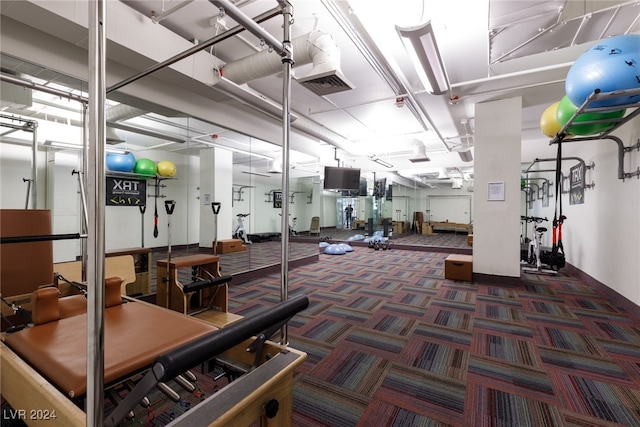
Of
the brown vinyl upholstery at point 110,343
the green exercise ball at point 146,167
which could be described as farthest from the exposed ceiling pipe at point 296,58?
the brown vinyl upholstery at point 110,343

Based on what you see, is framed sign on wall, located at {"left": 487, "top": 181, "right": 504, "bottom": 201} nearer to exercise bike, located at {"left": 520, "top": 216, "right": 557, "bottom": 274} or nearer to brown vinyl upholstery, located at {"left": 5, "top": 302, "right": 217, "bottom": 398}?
exercise bike, located at {"left": 520, "top": 216, "right": 557, "bottom": 274}

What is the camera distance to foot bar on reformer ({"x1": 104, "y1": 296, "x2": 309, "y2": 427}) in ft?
2.10

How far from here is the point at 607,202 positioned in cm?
405

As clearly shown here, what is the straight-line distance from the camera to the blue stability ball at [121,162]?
11.8ft

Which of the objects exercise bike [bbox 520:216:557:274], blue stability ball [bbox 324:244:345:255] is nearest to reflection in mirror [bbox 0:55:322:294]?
blue stability ball [bbox 324:244:345:255]

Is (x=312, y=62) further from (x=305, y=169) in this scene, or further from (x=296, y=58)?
(x=305, y=169)

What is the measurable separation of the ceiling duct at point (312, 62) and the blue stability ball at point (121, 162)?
177 centimetres

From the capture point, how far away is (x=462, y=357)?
2.38 m

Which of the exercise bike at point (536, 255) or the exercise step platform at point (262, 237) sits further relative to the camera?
the exercise step platform at point (262, 237)

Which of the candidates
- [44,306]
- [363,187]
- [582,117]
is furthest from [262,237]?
[582,117]

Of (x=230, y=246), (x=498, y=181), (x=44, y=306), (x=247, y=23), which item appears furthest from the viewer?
(x=230, y=246)

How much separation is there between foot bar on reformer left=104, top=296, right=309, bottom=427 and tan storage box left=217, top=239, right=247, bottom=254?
233 inches

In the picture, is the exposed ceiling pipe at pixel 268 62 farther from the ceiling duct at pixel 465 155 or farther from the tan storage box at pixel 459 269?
the ceiling duct at pixel 465 155

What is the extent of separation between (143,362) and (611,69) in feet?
11.6
